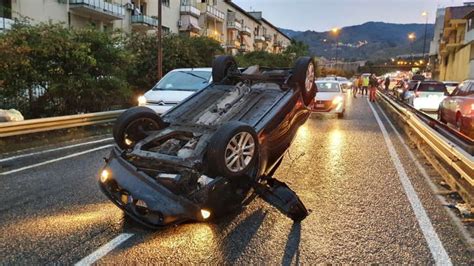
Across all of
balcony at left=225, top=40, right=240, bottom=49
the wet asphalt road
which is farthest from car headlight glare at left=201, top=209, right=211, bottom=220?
balcony at left=225, top=40, right=240, bottom=49

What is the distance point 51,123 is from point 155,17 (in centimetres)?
3883

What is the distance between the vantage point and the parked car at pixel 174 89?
478 inches

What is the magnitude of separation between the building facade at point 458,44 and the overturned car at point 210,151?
153 feet

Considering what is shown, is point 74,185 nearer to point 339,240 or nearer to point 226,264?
point 226,264

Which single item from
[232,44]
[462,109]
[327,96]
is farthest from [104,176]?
[232,44]

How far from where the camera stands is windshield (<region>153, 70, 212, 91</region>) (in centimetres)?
1285

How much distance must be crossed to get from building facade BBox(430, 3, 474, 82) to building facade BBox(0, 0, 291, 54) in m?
26.8

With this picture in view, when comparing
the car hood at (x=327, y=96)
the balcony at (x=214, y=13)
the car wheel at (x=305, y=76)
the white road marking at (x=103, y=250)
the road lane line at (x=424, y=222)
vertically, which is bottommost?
the white road marking at (x=103, y=250)

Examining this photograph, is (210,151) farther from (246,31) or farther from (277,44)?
(277,44)

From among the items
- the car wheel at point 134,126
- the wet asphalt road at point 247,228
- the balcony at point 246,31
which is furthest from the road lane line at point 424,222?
the balcony at point 246,31

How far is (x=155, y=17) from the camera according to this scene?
47.8 m

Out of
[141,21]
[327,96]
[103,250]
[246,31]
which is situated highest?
[246,31]

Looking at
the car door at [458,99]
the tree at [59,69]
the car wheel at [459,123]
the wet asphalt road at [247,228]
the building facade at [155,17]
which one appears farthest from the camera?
the building facade at [155,17]

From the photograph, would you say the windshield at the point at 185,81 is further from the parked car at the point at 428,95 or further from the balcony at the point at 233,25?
the balcony at the point at 233,25
